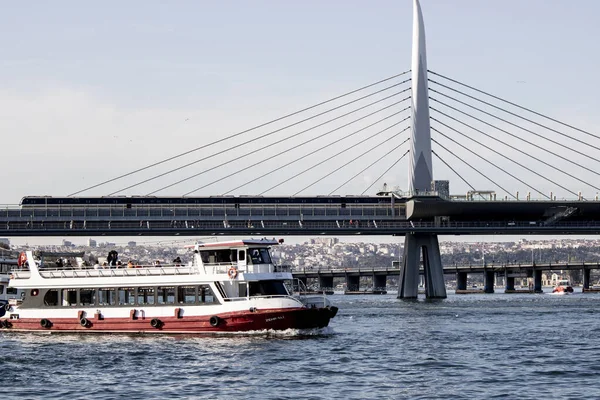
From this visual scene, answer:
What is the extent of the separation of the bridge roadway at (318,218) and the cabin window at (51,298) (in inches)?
2386

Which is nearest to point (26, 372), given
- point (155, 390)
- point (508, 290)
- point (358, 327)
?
point (155, 390)

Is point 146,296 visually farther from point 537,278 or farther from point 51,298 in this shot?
point 537,278

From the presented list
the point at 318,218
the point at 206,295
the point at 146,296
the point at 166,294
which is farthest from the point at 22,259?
the point at 318,218

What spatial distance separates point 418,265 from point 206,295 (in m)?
71.6

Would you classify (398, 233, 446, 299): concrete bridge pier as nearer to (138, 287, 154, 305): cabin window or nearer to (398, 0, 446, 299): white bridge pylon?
(398, 0, 446, 299): white bridge pylon

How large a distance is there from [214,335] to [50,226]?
247ft

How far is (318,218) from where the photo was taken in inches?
5157

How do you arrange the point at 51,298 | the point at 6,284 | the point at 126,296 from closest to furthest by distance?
the point at 126,296
the point at 51,298
the point at 6,284

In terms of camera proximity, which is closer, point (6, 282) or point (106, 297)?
point (106, 297)

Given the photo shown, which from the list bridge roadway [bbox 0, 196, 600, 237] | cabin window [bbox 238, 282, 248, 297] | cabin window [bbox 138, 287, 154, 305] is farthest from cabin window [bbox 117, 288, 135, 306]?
bridge roadway [bbox 0, 196, 600, 237]

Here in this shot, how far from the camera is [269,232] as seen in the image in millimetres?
123625

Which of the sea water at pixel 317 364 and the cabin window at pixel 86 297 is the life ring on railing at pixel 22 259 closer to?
the sea water at pixel 317 364

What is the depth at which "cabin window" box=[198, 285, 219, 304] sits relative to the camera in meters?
56.4

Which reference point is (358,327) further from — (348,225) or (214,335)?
(348,225)
